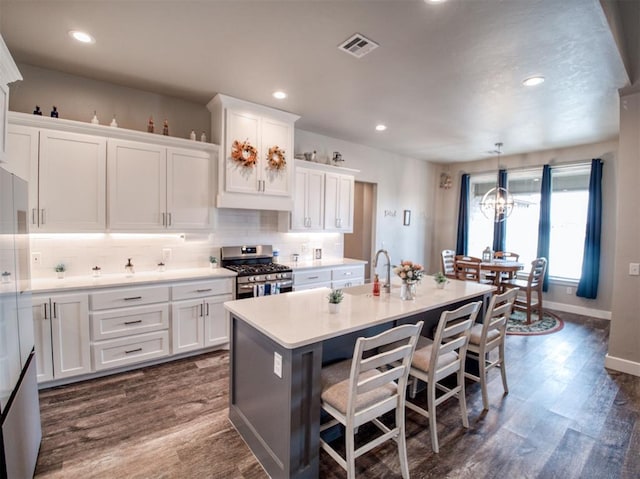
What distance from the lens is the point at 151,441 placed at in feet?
7.08

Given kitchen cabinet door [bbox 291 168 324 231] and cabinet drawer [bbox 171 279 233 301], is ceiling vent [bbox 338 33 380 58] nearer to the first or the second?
kitchen cabinet door [bbox 291 168 324 231]

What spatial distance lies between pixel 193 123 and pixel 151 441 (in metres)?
3.29

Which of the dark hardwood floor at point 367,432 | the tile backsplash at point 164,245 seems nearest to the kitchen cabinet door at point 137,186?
the tile backsplash at point 164,245

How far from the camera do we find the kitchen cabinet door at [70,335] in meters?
2.70

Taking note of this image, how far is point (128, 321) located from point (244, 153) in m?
2.15

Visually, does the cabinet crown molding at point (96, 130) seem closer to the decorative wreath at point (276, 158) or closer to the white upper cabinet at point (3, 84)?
the decorative wreath at point (276, 158)

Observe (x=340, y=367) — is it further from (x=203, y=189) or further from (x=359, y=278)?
(x=359, y=278)

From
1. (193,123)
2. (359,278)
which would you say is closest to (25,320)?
(193,123)

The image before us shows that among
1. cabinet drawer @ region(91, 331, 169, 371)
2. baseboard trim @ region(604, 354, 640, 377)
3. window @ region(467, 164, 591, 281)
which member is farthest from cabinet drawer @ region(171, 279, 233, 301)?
window @ region(467, 164, 591, 281)

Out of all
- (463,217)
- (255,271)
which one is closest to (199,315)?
(255,271)

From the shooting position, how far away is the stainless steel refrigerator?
1.47 m

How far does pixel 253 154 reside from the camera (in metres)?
3.78

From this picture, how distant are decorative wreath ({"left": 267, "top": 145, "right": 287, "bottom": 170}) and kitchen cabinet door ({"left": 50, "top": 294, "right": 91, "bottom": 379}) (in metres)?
2.38

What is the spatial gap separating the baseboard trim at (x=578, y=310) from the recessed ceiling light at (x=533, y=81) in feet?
14.2
